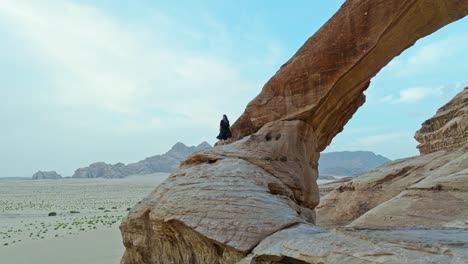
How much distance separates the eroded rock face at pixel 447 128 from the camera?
655 inches

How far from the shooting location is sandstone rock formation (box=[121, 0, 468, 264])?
5031mm

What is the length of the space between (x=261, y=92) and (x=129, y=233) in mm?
4934

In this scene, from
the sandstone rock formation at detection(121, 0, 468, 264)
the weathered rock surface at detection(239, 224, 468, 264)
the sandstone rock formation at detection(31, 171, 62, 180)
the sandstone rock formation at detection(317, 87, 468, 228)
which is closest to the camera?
the weathered rock surface at detection(239, 224, 468, 264)

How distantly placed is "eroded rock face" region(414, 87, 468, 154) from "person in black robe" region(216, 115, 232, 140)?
37.1 ft

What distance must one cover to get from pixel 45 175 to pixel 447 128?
166m

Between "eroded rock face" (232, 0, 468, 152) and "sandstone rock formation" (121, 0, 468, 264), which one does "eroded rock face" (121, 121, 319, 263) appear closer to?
"sandstone rock formation" (121, 0, 468, 264)

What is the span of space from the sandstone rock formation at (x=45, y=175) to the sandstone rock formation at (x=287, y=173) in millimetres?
165163

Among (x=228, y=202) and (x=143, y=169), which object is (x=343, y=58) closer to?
(x=228, y=202)

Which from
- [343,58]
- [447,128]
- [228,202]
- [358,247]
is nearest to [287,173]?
[228,202]

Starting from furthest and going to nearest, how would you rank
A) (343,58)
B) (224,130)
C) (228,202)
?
(224,130) < (343,58) < (228,202)

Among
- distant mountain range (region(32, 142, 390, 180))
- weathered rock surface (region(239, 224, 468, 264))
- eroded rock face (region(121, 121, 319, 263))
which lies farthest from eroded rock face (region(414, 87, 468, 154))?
distant mountain range (region(32, 142, 390, 180))

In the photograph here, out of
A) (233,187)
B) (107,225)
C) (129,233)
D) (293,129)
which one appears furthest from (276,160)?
(107,225)

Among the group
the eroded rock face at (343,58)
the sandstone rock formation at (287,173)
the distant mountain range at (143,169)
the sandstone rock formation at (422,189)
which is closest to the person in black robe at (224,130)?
the sandstone rock formation at (287,173)

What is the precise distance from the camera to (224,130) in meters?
10.8
